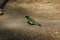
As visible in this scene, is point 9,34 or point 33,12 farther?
point 33,12

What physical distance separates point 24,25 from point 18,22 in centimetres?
28

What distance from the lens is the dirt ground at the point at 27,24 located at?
398 cm

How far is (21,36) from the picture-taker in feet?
12.9

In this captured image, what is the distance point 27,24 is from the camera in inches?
185

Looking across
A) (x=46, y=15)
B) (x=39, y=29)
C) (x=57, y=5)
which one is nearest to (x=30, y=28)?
(x=39, y=29)


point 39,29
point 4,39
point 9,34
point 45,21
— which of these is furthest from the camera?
point 45,21

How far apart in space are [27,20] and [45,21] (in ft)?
1.51

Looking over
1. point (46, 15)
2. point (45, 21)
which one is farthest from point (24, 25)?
point (46, 15)

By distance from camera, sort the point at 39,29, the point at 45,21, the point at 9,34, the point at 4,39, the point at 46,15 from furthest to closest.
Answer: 1. the point at 46,15
2. the point at 45,21
3. the point at 39,29
4. the point at 9,34
5. the point at 4,39

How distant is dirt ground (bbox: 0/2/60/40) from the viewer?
13.1ft

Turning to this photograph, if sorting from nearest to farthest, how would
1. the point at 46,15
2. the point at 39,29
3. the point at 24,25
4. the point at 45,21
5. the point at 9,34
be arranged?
the point at 9,34 < the point at 39,29 < the point at 24,25 < the point at 45,21 < the point at 46,15

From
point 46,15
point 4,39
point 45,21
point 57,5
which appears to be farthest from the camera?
point 57,5

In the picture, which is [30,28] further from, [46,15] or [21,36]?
[46,15]

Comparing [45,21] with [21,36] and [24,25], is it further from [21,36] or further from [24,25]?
[21,36]
